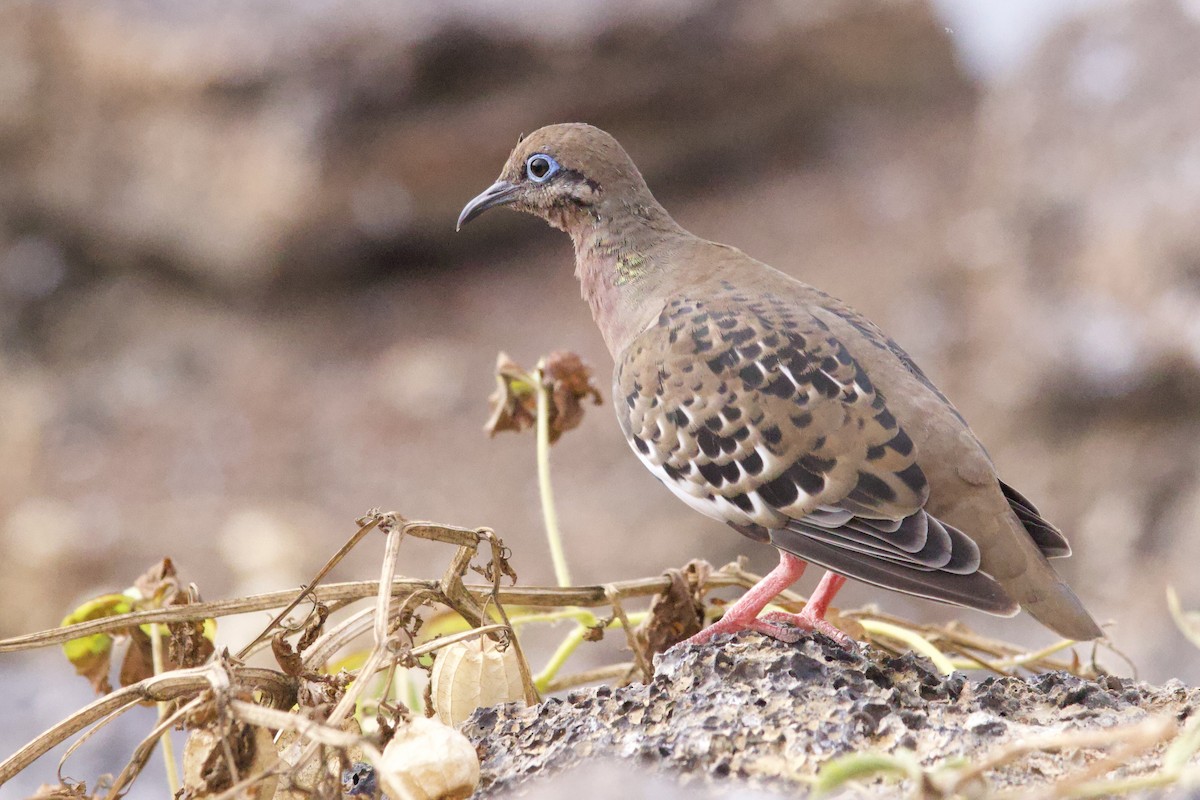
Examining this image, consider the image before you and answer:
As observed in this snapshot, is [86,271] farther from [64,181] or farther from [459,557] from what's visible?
[459,557]

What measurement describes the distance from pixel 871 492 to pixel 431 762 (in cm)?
120

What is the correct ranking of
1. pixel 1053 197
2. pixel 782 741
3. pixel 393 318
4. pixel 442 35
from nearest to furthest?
pixel 782 741 → pixel 1053 197 → pixel 442 35 → pixel 393 318

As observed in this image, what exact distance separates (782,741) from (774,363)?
3.56 ft

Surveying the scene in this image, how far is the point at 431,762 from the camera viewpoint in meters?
1.24

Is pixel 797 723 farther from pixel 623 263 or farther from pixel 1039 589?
pixel 623 263

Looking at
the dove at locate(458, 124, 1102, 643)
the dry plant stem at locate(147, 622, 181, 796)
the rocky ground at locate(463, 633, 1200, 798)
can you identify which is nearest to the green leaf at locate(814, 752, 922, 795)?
the rocky ground at locate(463, 633, 1200, 798)

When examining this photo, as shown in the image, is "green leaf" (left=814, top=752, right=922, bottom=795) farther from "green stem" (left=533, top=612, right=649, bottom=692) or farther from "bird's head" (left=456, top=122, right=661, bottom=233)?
"bird's head" (left=456, top=122, right=661, bottom=233)

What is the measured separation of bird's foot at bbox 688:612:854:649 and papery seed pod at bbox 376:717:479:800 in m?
0.46

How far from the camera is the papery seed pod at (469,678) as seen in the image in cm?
160

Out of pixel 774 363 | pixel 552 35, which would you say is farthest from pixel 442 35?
pixel 774 363

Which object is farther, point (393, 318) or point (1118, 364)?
point (393, 318)

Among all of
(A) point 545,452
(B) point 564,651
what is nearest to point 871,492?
(A) point 545,452

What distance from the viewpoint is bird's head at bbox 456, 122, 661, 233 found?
2838mm

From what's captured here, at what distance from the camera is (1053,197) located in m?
5.86
